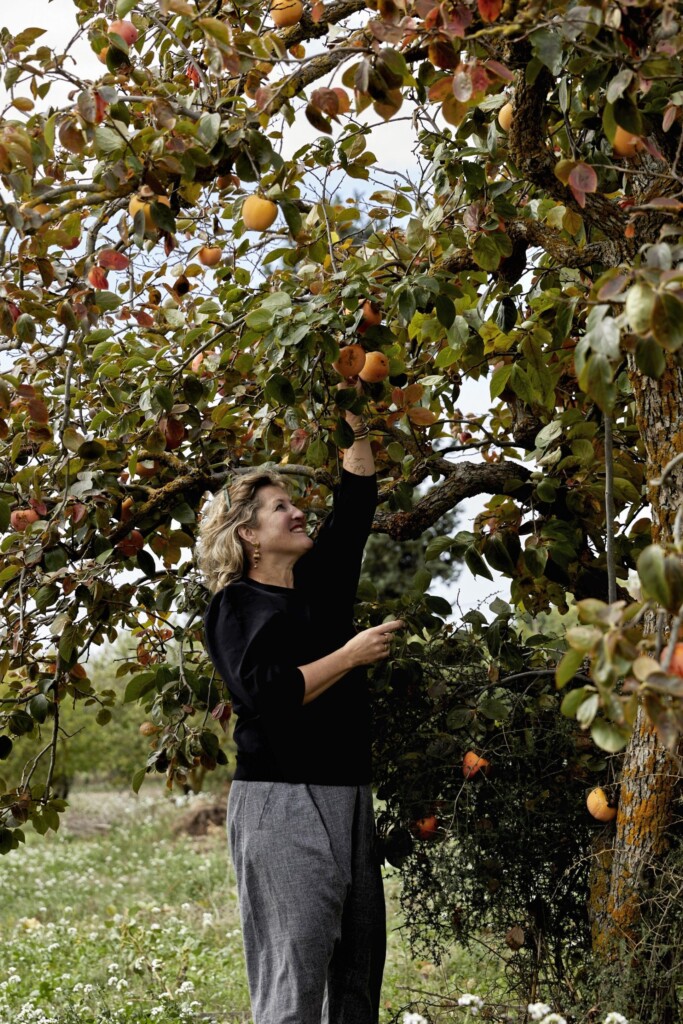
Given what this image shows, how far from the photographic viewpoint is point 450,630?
366cm

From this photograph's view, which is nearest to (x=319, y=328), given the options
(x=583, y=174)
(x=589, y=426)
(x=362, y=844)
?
(x=583, y=174)

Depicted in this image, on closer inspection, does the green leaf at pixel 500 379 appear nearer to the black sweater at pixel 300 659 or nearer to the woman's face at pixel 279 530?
the black sweater at pixel 300 659

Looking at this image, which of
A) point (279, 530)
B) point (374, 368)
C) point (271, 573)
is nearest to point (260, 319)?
point (374, 368)

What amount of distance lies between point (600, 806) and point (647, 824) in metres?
0.22

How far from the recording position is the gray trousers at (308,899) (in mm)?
2674

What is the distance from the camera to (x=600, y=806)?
318 centimetres

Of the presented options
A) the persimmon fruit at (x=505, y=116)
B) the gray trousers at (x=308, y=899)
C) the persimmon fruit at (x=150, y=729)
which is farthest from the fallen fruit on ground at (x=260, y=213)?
the persimmon fruit at (x=150, y=729)

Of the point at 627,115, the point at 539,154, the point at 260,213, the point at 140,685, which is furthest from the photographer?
the point at 140,685

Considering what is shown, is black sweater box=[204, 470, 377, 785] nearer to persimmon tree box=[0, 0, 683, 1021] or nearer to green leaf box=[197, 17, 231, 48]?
persimmon tree box=[0, 0, 683, 1021]

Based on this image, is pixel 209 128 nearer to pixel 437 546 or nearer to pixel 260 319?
pixel 260 319

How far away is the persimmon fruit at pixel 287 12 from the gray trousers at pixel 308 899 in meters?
2.02

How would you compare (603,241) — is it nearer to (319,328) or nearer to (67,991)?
(319,328)

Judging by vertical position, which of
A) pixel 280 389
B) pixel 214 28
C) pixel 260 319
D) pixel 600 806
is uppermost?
pixel 214 28

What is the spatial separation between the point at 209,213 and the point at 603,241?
1550 millimetres
